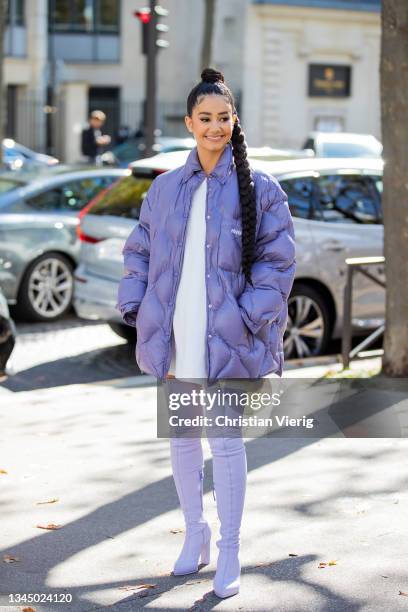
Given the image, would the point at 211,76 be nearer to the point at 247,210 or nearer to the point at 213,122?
the point at 213,122

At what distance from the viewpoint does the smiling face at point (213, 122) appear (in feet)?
14.8

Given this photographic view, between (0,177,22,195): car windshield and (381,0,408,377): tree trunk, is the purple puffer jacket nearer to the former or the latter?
(381,0,408,377): tree trunk

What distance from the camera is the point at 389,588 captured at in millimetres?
4484

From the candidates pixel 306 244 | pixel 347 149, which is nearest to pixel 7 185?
pixel 306 244

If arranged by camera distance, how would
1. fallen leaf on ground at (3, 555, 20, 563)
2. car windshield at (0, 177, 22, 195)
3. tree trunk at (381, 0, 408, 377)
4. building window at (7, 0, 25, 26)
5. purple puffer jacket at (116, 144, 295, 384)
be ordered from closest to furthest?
purple puffer jacket at (116, 144, 295, 384), fallen leaf on ground at (3, 555, 20, 563), tree trunk at (381, 0, 408, 377), car windshield at (0, 177, 22, 195), building window at (7, 0, 25, 26)

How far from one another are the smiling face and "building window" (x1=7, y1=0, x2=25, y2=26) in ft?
114

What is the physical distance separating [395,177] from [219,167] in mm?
3845

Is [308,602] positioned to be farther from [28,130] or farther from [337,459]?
[28,130]

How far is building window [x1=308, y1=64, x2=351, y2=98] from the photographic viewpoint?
123ft

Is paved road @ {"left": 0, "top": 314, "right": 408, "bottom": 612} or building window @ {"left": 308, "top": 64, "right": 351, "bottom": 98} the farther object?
building window @ {"left": 308, "top": 64, "right": 351, "bottom": 98}

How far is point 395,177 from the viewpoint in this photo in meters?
8.16

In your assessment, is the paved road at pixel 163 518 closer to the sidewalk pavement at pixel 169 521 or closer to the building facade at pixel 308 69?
the sidewalk pavement at pixel 169 521

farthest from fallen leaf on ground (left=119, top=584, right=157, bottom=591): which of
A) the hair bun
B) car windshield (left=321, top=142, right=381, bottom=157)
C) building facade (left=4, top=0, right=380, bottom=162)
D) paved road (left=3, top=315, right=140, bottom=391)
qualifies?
building facade (left=4, top=0, right=380, bottom=162)

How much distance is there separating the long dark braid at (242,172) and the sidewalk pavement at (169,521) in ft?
3.80
